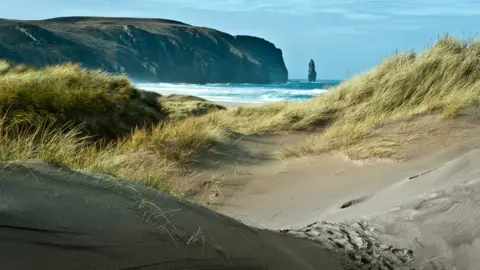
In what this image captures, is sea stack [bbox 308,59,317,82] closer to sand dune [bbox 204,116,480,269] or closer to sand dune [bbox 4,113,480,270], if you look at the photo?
sand dune [bbox 204,116,480,269]

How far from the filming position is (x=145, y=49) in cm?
8381

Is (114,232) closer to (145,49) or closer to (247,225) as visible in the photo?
(247,225)

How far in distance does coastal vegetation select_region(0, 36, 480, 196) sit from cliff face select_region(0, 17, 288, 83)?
48614 millimetres

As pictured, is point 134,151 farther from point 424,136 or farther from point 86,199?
point 86,199

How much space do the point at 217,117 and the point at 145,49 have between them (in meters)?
75.8

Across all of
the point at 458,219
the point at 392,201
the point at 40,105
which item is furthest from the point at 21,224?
the point at 40,105

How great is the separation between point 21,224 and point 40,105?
276 inches

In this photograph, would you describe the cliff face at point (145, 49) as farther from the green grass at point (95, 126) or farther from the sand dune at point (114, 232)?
the sand dune at point (114, 232)

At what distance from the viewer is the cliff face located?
2435 inches

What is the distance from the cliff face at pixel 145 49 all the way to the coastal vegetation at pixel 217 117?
48614 millimetres

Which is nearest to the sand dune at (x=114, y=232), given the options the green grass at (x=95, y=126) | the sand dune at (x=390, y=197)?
the sand dune at (x=390, y=197)

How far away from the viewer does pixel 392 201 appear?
443 cm

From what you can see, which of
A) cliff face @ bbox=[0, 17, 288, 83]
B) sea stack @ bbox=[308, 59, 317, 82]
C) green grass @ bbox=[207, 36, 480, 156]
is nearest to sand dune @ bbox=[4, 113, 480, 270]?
green grass @ bbox=[207, 36, 480, 156]

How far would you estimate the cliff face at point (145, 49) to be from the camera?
6184cm
